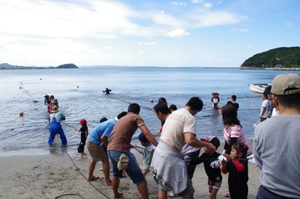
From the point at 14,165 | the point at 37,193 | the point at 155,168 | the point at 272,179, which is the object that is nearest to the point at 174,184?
the point at 155,168

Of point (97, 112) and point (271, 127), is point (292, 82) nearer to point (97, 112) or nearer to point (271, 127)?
point (271, 127)

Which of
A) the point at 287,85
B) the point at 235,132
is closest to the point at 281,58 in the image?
the point at 235,132

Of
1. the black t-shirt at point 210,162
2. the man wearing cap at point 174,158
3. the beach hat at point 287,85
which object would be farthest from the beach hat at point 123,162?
the beach hat at point 287,85

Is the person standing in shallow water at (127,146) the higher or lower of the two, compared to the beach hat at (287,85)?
lower

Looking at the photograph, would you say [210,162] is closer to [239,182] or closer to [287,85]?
[239,182]

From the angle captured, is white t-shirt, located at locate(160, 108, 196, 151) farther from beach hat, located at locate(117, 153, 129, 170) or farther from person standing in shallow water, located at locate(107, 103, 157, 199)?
beach hat, located at locate(117, 153, 129, 170)

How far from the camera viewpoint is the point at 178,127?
3887 millimetres

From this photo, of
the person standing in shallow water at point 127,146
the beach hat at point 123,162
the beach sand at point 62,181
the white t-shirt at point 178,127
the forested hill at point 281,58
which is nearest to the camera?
the white t-shirt at point 178,127

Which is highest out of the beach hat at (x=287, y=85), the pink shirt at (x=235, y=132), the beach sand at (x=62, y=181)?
the beach hat at (x=287, y=85)

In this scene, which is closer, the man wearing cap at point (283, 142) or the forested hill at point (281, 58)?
the man wearing cap at point (283, 142)

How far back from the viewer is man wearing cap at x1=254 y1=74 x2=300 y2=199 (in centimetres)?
216

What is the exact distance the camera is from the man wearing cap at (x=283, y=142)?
84.9 inches

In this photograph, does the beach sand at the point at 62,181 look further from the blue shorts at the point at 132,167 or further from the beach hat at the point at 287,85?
the beach hat at the point at 287,85

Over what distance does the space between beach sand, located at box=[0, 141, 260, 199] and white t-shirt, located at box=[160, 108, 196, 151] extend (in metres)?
2.17
